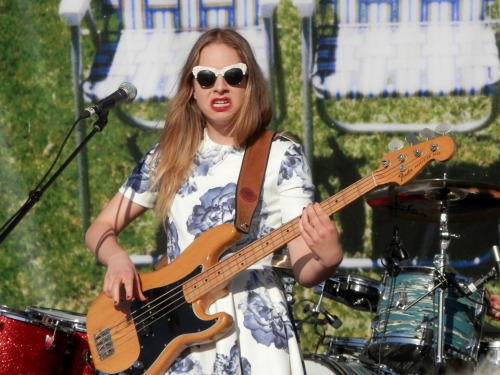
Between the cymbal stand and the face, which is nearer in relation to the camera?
the face

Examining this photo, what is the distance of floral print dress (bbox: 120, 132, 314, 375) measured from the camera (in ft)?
10.6

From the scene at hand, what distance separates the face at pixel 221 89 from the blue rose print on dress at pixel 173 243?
14.9 inches

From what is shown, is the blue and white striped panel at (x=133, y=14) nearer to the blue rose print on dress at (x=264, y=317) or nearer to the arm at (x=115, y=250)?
the arm at (x=115, y=250)

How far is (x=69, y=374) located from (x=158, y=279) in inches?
51.1

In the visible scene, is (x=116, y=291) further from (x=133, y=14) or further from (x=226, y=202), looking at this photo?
(x=133, y=14)

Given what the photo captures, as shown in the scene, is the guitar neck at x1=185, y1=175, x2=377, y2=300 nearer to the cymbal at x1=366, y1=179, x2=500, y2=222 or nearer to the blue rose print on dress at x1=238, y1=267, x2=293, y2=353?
the blue rose print on dress at x1=238, y1=267, x2=293, y2=353

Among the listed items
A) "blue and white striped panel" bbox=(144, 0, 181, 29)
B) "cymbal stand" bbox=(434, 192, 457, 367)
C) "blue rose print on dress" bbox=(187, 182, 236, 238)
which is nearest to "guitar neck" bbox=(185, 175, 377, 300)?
"blue rose print on dress" bbox=(187, 182, 236, 238)

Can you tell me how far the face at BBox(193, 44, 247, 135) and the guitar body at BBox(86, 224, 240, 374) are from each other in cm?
43

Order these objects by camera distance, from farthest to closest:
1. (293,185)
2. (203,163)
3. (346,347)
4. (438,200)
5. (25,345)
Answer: (346,347) < (438,200) < (25,345) < (203,163) < (293,185)

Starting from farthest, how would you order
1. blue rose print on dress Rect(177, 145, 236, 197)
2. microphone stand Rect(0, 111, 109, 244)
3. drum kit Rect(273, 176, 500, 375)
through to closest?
drum kit Rect(273, 176, 500, 375) → microphone stand Rect(0, 111, 109, 244) → blue rose print on dress Rect(177, 145, 236, 197)

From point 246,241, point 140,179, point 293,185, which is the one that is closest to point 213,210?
point 246,241

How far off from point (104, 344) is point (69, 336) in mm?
967

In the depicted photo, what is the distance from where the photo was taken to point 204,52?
3607mm

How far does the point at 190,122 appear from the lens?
362cm
